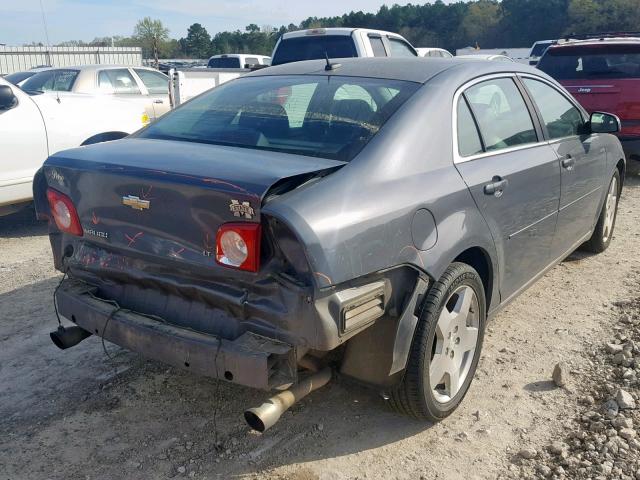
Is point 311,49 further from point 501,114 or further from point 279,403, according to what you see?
point 279,403

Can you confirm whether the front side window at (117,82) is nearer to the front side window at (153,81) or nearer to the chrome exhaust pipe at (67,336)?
the front side window at (153,81)

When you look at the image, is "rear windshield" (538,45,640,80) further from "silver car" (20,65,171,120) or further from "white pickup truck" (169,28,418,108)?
"silver car" (20,65,171,120)

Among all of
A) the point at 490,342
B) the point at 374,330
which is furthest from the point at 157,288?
the point at 490,342

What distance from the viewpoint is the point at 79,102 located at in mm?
7086

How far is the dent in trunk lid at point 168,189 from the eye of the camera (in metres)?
2.42

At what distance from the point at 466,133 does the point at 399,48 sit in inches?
322

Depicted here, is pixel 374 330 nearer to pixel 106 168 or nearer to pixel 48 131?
pixel 106 168

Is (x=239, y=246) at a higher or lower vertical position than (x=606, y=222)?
higher

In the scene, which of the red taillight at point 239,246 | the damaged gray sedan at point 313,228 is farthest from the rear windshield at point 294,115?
the red taillight at point 239,246

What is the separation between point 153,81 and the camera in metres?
11.3

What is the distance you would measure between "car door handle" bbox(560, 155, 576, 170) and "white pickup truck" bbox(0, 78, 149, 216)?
4944mm

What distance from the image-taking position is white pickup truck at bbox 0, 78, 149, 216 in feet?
20.1

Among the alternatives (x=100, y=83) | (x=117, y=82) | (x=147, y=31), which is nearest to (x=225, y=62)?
(x=117, y=82)

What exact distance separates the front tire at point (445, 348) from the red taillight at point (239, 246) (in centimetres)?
84
